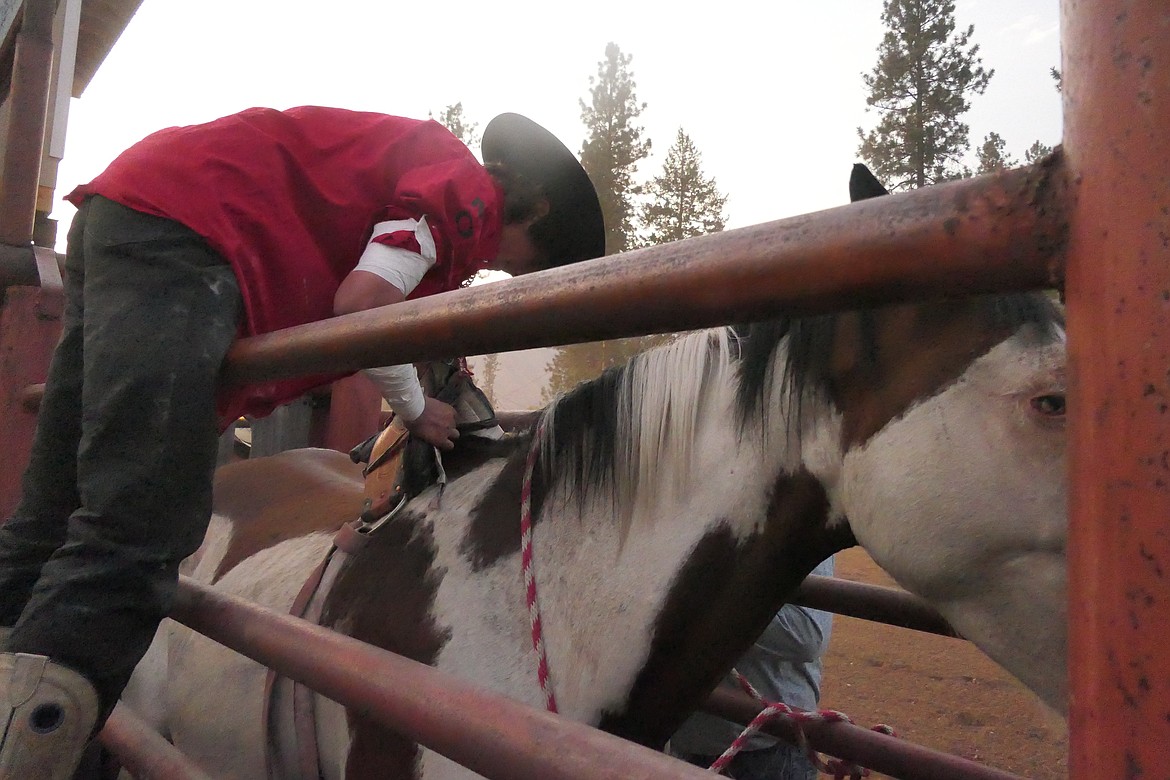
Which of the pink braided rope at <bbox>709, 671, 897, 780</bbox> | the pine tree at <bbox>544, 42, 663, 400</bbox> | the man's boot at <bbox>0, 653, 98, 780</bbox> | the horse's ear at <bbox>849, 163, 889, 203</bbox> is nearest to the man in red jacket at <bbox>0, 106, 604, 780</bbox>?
the man's boot at <bbox>0, 653, 98, 780</bbox>

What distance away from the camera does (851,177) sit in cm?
101

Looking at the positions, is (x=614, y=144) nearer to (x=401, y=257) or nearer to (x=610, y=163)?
(x=610, y=163)

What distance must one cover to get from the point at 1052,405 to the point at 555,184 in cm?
107

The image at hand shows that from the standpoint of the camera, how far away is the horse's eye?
0.82 metres

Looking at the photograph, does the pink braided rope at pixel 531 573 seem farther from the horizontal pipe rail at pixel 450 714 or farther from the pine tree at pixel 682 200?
the pine tree at pixel 682 200

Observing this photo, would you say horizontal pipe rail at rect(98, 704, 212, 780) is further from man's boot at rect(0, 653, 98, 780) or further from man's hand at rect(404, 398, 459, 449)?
man's hand at rect(404, 398, 459, 449)

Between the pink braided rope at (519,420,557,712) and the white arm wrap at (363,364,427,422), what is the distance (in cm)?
23

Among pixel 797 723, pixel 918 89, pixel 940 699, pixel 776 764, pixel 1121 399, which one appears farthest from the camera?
pixel 918 89

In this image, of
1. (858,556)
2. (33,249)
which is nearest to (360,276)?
(33,249)

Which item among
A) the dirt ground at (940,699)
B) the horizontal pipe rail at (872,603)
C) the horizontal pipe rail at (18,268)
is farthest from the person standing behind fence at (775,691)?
the horizontal pipe rail at (18,268)

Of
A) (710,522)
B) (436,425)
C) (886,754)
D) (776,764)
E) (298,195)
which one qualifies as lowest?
(776,764)

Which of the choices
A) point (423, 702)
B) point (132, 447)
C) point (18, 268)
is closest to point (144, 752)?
point (132, 447)

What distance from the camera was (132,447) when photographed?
1051 millimetres

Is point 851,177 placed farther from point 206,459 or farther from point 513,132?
point 206,459
